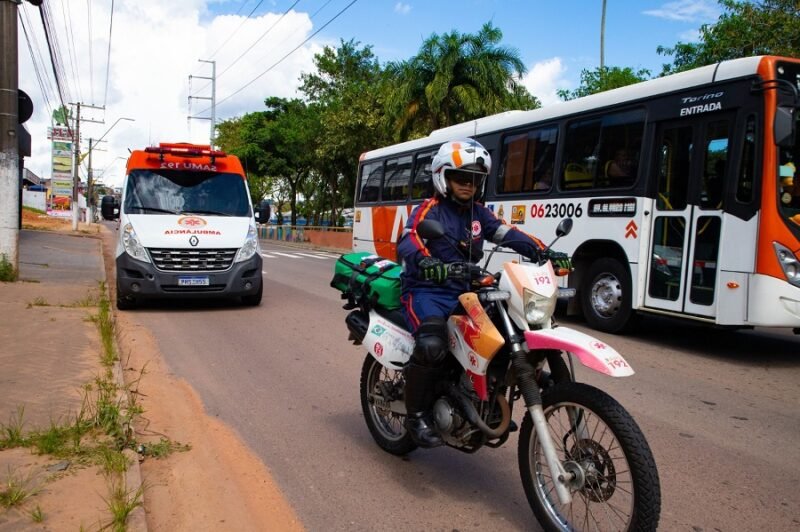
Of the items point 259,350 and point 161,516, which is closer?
point 161,516

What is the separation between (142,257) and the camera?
902cm

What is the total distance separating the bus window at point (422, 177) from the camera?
1316 cm

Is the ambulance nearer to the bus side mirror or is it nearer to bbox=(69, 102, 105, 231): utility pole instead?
the bus side mirror

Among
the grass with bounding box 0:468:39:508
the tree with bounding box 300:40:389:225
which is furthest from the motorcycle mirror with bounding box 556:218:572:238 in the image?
the tree with bounding box 300:40:389:225

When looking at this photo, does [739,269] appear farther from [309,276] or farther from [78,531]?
[309,276]

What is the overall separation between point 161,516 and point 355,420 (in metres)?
1.83

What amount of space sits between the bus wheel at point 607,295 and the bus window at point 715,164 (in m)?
1.43

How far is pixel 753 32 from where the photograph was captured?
48.5ft

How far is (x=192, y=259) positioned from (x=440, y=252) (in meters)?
6.44

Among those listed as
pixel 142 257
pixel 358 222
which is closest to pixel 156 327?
pixel 142 257

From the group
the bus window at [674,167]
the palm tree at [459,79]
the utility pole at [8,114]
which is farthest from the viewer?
the palm tree at [459,79]

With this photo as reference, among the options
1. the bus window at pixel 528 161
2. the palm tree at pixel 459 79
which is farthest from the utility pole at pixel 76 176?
the bus window at pixel 528 161

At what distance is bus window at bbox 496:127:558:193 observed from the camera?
9984 millimetres

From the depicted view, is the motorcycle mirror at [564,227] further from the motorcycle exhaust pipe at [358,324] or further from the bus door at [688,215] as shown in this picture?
the bus door at [688,215]
